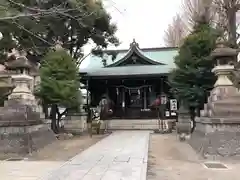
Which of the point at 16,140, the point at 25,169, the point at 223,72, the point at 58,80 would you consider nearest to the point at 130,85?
the point at 58,80

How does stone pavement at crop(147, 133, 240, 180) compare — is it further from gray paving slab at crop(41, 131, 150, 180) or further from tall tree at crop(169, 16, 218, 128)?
tall tree at crop(169, 16, 218, 128)

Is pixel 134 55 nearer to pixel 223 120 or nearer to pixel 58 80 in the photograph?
pixel 58 80

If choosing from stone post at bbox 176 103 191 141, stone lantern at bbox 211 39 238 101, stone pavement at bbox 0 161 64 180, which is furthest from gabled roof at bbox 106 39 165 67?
stone pavement at bbox 0 161 64 180

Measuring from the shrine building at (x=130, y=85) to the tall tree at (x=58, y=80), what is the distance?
847 centimetres

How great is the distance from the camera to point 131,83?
87.2 feet

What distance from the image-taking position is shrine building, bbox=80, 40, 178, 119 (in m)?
25.1

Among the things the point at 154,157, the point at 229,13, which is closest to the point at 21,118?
the point at 154,157

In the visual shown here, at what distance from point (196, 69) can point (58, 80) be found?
681 centimetres

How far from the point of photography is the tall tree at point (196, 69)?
545 inches

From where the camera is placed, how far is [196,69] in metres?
14.0

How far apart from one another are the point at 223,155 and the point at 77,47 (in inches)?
621

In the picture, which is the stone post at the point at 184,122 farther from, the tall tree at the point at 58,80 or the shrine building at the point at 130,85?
the tall tree at the point at 58,80

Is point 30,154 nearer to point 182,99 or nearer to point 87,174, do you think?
point 87,174

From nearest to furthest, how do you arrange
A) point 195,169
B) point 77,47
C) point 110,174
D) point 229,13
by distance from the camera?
point 110,174
point 195,169
point 229,13
point 77,47
